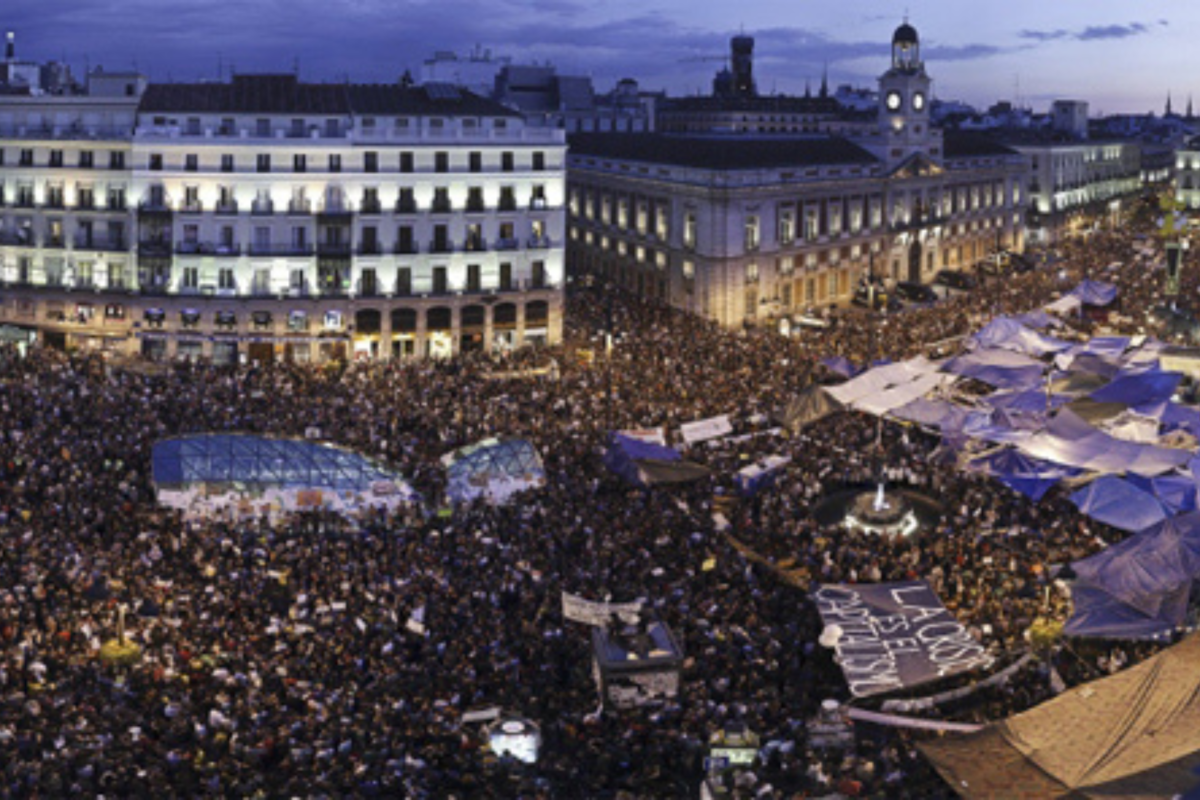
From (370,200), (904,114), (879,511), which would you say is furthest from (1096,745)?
(904,114)

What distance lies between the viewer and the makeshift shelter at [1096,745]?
23984 millimetres

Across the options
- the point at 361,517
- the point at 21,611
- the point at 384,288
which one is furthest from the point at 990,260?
the point at 21,611

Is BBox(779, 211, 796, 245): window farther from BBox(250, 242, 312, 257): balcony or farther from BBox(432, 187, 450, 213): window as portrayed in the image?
BBox(250, 242, 312, 257): balcony

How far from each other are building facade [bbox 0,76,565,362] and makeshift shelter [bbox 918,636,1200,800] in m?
50.5

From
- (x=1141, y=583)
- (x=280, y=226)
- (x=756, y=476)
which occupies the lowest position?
(x=1141, y=583)

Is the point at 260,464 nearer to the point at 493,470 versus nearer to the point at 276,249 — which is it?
the point at 493,470

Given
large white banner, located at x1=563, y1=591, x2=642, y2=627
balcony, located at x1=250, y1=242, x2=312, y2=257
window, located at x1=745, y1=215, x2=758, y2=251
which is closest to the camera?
large white banner, located at x1=563, y1=591, x2=642, y2=627

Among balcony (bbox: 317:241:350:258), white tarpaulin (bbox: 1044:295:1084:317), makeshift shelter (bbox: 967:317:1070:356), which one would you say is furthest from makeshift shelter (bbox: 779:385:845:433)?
white tarpaulin (bbox: 1044:295:1084:317)

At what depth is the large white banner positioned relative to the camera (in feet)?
107

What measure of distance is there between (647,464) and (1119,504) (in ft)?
49.8

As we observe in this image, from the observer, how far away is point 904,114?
10256 cm

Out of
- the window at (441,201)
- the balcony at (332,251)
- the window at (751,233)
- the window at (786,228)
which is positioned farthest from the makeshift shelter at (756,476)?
the window at (786,228)

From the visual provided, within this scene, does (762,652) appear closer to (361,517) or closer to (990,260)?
(361,517)

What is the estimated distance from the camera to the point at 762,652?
32094 millimetres
